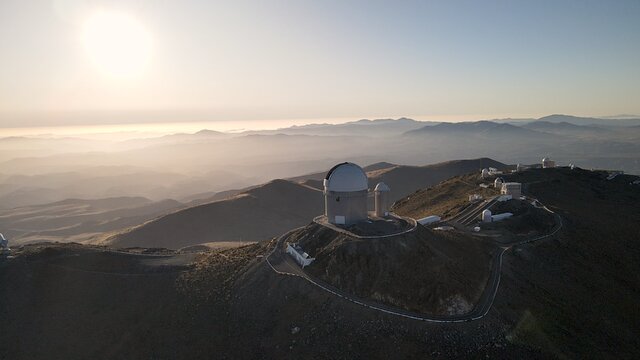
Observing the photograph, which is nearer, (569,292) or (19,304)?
(569,292)

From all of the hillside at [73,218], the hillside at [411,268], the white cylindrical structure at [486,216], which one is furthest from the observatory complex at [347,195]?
the hillside at [73,218]

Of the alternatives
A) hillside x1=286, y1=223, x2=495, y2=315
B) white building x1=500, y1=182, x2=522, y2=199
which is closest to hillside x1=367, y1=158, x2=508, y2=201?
white building x1=500, y1=182, x2=522, y2=199

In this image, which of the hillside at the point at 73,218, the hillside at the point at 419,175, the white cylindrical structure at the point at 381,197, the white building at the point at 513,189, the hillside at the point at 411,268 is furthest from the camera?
the hillside at the point at 419,175

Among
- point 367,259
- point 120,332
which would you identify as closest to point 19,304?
point 120,332

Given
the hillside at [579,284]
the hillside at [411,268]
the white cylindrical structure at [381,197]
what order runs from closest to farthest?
the hillside at [579,284]
the hillside at [411,268]
the white cylindrical structure at [381,197]

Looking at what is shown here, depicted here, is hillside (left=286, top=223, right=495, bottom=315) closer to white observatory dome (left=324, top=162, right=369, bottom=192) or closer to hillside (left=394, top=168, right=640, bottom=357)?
hillside (left=394, top=168, right=640, bottom=357)

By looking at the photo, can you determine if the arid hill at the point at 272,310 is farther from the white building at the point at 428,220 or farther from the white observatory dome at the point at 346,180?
the white building at the point at 428,220

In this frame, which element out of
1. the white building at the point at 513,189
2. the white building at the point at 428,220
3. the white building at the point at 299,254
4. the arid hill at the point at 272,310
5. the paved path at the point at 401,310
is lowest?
the arid hill at the point at 272,310

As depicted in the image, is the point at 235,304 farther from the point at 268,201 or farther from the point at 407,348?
the point at 268,201

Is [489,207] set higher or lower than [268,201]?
higher
